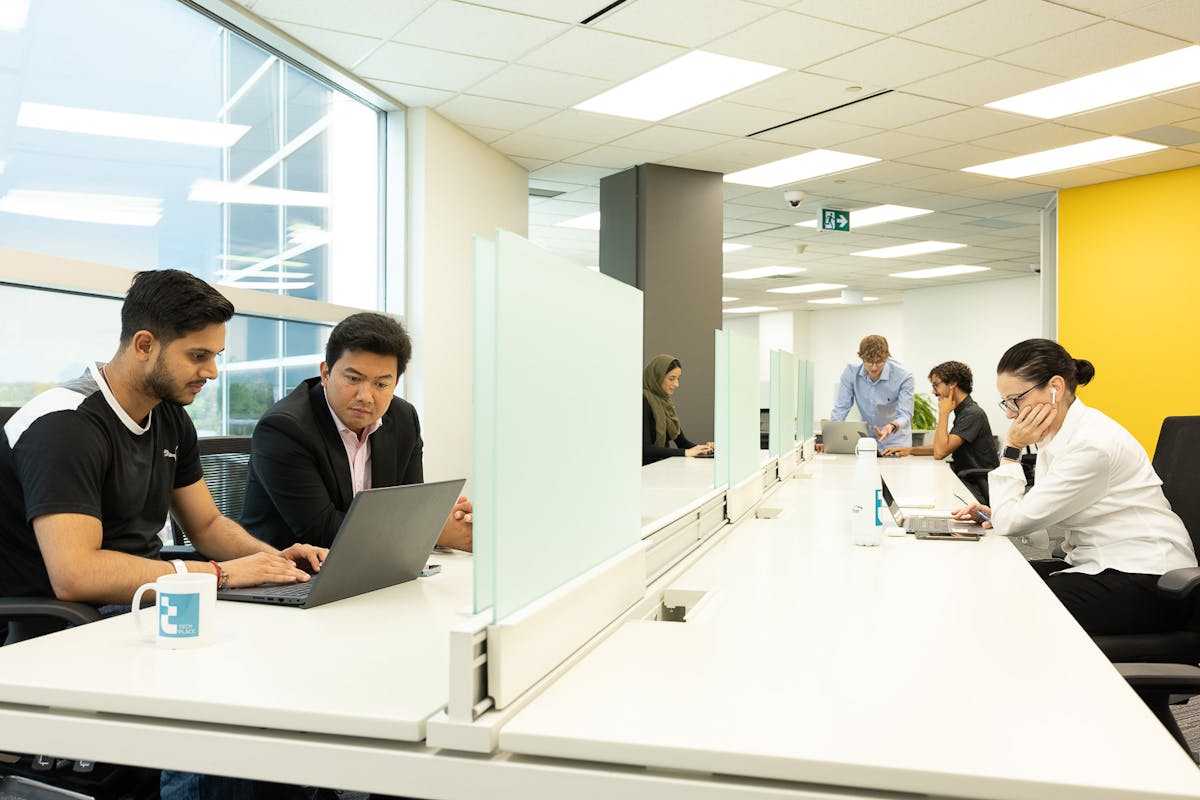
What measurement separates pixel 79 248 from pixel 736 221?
237 inches

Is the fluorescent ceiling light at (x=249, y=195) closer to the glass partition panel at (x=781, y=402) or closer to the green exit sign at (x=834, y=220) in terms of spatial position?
the glass partition panel at (x=781, y=402)

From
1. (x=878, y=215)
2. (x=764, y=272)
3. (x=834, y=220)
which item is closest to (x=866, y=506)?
(x=834, y=220)

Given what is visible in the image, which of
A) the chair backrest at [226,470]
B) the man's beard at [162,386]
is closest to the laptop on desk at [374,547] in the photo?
the man's beard at [162,386]

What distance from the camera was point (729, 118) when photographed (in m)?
5.36

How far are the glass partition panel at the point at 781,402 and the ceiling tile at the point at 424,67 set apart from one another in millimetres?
2155

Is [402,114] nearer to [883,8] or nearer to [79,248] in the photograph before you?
[79,248]

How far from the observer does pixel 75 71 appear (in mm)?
3271

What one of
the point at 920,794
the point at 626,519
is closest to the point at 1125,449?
the point at 626,519

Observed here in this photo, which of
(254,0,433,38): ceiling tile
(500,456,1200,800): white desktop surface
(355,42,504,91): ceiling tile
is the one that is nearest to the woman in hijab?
(355,42,504,91): ceiling tile

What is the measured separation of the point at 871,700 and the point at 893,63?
4.17m

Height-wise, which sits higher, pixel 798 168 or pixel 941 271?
pixel 798 168

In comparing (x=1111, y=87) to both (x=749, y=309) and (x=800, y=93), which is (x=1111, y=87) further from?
(x=749, y=309)

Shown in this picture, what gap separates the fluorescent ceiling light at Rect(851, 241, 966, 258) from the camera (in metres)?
9.51

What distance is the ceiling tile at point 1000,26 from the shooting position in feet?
12.5
